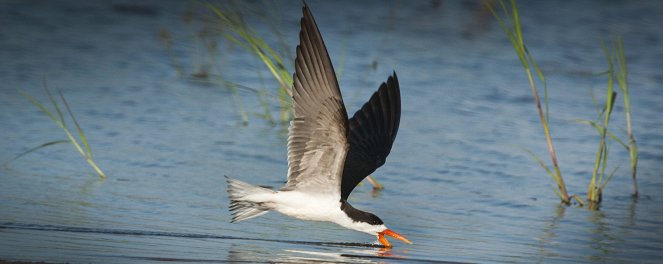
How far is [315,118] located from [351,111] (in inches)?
162

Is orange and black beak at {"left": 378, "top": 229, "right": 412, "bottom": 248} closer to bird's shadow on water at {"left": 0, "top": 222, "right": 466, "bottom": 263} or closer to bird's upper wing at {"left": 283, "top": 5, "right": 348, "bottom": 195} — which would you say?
bird's shadow on water at {"left": 0, "top": 222, "right": 466, "bottom": 263}

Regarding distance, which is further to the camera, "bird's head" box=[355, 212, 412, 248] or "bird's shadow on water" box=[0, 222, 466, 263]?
"bird's head" box=[355, 212, 412, 248]

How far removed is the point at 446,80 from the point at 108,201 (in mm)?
5402

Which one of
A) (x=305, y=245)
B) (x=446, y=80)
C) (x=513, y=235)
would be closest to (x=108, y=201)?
(x=305, y=245)

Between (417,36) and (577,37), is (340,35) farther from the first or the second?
(577,37)

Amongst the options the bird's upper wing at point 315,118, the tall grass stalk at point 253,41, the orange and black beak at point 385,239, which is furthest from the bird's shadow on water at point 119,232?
the tall grass stalk at point 253,41

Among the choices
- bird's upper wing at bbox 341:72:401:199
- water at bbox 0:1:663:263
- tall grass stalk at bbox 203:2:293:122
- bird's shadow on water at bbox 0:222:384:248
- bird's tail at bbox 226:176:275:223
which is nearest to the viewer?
bird's shadow on water at bbox 0:222:384:248

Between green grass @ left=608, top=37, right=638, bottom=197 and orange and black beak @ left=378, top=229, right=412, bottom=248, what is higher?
green grass @ left=608, top=37, right=638, bottom=197

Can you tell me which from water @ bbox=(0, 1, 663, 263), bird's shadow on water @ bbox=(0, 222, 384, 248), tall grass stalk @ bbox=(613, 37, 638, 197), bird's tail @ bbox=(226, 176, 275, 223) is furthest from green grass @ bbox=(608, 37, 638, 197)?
bird's tail @ bbox=(226, 176, 275, 223)

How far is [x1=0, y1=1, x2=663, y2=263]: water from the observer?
19.4 feet

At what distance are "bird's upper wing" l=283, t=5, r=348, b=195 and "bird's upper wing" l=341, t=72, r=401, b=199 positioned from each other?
0.59m

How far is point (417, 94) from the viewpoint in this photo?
10.6 meters

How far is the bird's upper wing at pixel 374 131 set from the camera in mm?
6344

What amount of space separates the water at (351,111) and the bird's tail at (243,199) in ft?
0.45
